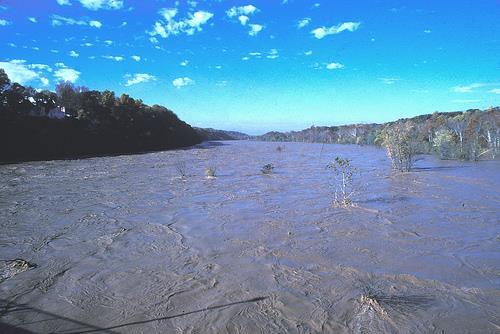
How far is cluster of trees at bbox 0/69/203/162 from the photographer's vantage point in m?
33.8

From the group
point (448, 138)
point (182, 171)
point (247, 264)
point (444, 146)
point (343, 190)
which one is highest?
point (448, 138)

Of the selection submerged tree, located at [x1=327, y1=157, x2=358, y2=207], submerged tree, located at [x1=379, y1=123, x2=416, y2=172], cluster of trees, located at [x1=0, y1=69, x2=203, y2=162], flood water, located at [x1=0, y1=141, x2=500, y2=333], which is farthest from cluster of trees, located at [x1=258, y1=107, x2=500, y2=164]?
cluster of trees, located at [x1=0, y1=69, x2=203, y2=162]

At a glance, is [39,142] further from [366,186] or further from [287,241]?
[287,241]

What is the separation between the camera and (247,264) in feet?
26.1

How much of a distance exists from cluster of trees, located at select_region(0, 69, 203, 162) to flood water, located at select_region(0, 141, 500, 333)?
21.9 metres

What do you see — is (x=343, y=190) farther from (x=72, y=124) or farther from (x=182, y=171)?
(x=72, y=124)

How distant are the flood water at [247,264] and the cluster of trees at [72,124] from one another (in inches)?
863

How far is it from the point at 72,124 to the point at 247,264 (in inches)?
1575

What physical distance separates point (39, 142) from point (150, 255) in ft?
109

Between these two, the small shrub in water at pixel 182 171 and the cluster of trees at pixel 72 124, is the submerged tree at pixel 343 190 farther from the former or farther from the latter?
the cluster of trees at pixel 72 124

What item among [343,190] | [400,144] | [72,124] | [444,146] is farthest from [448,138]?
[72,124]

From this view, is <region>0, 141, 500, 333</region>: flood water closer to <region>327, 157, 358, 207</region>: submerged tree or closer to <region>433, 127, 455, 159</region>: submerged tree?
<region>327, 157, 358, 207</region>: submerged tree

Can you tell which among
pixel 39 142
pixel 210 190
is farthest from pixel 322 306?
pixel 39 142

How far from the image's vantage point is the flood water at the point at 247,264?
565cm
